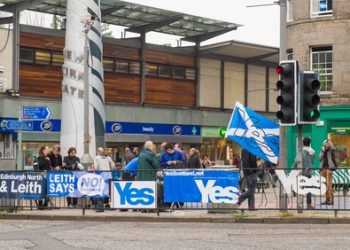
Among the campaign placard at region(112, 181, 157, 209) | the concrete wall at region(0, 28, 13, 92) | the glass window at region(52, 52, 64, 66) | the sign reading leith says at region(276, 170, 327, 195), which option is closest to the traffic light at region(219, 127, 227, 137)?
the glass window at region(52, 52, 64, 66)

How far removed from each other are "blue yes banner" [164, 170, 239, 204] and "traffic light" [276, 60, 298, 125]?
1.82 m

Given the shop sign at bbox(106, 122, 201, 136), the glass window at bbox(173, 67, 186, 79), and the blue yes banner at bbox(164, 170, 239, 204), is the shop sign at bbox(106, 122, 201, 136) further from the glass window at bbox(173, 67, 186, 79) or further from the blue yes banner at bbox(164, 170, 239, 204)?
the blue yes banner at bbox(164, 170, 239, 204)

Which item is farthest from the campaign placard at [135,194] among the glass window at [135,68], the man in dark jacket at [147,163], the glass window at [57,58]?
the glass window at [135,68]

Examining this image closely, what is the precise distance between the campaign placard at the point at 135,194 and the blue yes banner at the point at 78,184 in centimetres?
41

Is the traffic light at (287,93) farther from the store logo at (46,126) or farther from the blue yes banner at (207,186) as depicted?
the store logo at (46,126)

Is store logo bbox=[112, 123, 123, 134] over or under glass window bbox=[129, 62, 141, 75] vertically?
under

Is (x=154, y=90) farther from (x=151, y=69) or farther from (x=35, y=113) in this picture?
(x=35, y=113)

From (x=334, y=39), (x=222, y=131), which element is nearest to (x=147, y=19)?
(x=222, y=131)

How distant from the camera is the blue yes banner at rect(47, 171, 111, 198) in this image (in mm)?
17078

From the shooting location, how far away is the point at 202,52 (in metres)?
47.6

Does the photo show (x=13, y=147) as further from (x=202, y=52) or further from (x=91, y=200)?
(x=91, y=200)

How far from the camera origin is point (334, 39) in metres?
29.2

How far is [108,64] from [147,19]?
144 inches

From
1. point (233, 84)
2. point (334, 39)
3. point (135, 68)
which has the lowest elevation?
point (233, 84)
